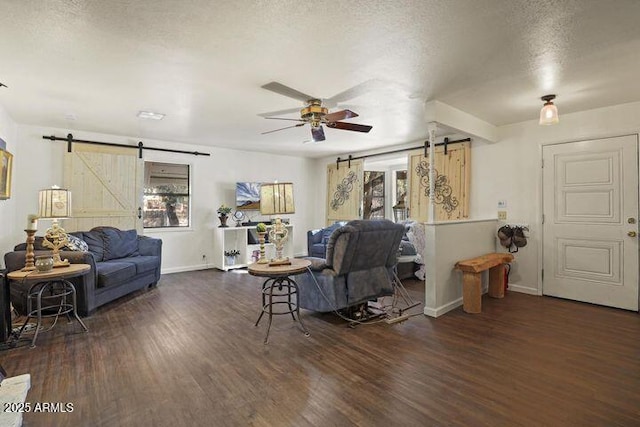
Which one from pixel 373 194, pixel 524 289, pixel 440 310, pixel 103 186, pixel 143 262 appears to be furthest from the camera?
pixel 373 194

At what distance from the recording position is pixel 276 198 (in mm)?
3141

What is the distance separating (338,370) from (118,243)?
391 centimetres

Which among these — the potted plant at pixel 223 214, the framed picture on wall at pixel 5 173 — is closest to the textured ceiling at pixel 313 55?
the framed picture on wall at pixel 5 173

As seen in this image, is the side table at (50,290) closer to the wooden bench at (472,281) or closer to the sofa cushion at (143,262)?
the sofa cushion at (143,262)

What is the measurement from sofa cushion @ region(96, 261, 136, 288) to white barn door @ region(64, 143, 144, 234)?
4.40 feet

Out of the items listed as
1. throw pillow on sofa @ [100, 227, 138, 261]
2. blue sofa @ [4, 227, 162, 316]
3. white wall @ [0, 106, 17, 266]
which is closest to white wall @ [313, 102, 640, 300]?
blue sofa @ [4, 227, 162, 316]

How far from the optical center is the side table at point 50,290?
2928 millimetres

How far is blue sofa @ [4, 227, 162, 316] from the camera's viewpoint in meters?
3.50

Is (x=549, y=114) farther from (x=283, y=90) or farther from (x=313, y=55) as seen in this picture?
(x=283, y=90)

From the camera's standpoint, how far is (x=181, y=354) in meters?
2.68

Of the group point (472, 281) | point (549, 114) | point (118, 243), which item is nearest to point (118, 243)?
point (118, 243)

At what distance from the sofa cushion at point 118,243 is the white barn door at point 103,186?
2.11ft

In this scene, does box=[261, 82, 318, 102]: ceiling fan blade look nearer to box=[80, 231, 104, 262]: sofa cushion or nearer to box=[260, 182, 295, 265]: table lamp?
box=[260, 182, 295, 265]: table lamp

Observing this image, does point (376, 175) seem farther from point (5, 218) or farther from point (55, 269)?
point (5, 218)
